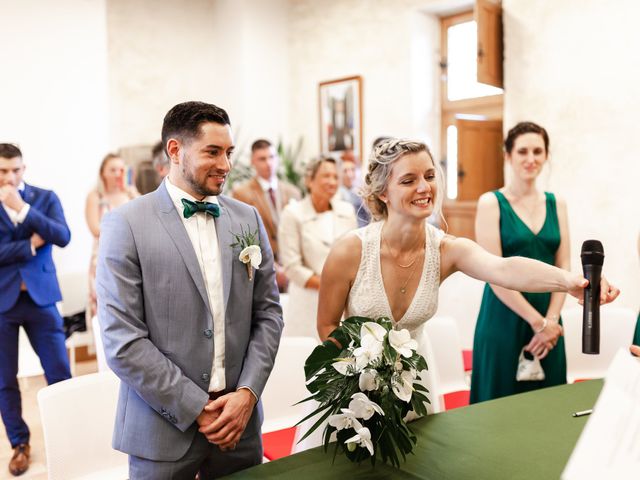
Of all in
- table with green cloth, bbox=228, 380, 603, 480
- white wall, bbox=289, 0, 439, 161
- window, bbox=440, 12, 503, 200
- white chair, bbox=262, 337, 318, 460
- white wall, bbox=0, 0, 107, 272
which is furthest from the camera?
white wall, bbox=289, 0, 439, 161

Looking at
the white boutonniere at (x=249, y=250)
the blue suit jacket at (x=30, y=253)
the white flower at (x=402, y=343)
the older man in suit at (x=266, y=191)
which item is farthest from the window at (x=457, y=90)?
the white flower at (x=402, y=343)

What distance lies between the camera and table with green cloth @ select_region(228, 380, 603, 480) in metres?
1.81

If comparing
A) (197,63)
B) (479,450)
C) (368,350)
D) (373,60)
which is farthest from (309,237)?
(197,63)

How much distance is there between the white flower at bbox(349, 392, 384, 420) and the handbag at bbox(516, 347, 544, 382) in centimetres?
173

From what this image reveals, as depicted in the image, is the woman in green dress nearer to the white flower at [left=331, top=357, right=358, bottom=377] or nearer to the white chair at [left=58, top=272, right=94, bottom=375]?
the white flower at [left=331, top=357, right=358, bottom=377]

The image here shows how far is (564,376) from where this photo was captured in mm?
3320

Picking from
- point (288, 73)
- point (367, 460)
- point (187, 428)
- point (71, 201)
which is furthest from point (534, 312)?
point (288, 73)

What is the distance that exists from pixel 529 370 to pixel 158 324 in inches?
76.4

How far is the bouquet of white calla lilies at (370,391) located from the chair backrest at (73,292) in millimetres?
5516

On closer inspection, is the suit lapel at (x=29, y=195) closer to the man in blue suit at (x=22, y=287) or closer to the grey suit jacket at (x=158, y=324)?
the man in blue suit at (x=22, y=287)

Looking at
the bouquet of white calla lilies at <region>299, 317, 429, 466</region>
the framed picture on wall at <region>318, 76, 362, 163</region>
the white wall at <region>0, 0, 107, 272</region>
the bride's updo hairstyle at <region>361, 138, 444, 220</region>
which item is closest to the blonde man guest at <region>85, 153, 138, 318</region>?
the white wall at <region>0, 0, 107, 272</region>

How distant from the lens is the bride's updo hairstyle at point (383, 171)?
95.1 inches

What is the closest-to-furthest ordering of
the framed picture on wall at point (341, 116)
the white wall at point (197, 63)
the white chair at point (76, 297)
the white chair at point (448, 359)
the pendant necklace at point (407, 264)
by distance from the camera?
the pendant necklace at point (407, 264), the white chair at point (448, 359), the white chair at point (76, 297), the framed picture on wall at point (341, 116), the white wall at point (197, 63)

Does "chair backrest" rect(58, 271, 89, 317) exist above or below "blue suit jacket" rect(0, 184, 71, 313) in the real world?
below
